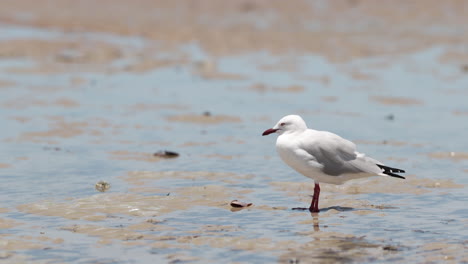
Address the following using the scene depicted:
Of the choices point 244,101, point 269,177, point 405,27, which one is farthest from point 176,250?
point 405,27

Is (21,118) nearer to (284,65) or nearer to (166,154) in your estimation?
(166,154)

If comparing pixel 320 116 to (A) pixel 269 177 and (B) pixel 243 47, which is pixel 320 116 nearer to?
(A) pixel 269 177

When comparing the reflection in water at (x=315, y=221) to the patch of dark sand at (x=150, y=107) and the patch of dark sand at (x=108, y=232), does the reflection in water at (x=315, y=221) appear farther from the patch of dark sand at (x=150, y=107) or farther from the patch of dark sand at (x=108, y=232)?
the patch of dark sand at (x=150, y=107)

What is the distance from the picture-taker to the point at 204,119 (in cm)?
1427

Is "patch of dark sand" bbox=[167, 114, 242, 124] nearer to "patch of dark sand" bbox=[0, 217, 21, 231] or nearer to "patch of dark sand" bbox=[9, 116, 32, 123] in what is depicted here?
"patch of dark sand" bbox=[9, 116, 32, 123]

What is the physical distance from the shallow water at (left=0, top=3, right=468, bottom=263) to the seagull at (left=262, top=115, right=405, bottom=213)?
0.37m

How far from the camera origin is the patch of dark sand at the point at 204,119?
14.2 metres

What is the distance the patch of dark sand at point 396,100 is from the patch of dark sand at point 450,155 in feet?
13.0

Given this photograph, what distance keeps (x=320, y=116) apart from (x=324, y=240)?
7.04 m

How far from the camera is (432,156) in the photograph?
38.0 ft

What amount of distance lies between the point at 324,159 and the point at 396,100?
25.0ft

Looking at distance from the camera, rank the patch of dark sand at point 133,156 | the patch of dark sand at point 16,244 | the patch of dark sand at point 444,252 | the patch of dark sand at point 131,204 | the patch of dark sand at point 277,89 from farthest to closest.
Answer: the patch of dark sand at point 277,89, the patch of dark sand at point 133,156, the patch of dark sand at point 131,204, the patch of dark sand at point 16,244, the patch of dark sand at point 444,252

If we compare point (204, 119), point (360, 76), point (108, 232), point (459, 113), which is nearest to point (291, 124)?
point (108, 232)

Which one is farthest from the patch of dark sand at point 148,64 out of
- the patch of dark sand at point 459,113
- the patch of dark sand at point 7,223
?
the patch of dark sand at point 7,223
